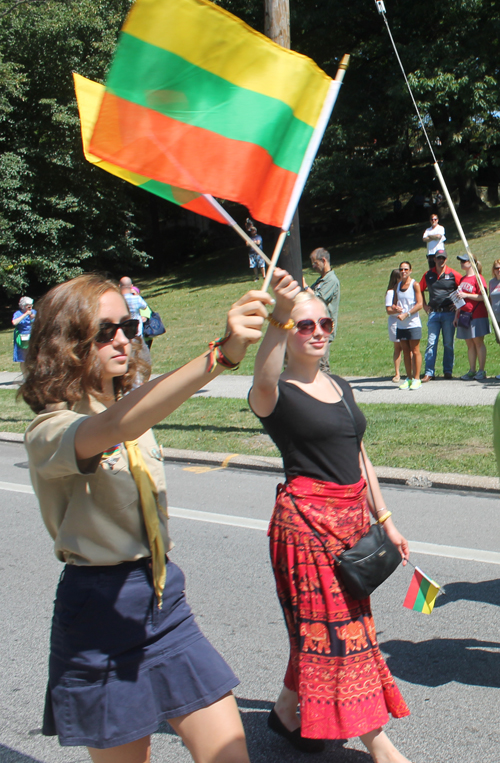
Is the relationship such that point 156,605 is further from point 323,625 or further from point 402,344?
point 402,344

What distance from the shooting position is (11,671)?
12.7 feet

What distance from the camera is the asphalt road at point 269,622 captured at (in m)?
3.13

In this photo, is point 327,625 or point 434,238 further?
point 434,238

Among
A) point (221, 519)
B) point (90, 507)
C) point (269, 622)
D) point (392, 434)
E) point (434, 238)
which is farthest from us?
point (434, 238)

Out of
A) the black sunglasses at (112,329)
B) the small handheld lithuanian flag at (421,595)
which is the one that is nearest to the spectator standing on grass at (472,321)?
the small handheld lithuanian flag at (421,595)

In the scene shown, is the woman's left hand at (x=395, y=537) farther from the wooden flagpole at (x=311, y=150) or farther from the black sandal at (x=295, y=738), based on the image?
the wooden flagpole at (x=311, y=150)

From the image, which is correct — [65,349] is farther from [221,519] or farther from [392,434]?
[392,434]

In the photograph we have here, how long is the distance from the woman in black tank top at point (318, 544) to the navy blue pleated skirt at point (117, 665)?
22.2 inches

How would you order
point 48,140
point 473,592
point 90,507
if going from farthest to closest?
1. point 48,140
2. point 473,592
3. point 90,507

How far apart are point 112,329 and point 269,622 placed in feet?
8.74

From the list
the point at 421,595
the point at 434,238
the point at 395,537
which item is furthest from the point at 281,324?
the point at 434,238

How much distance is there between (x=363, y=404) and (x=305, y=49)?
94.4 ft

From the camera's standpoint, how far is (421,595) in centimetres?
330

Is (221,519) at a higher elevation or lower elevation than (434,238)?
lower
